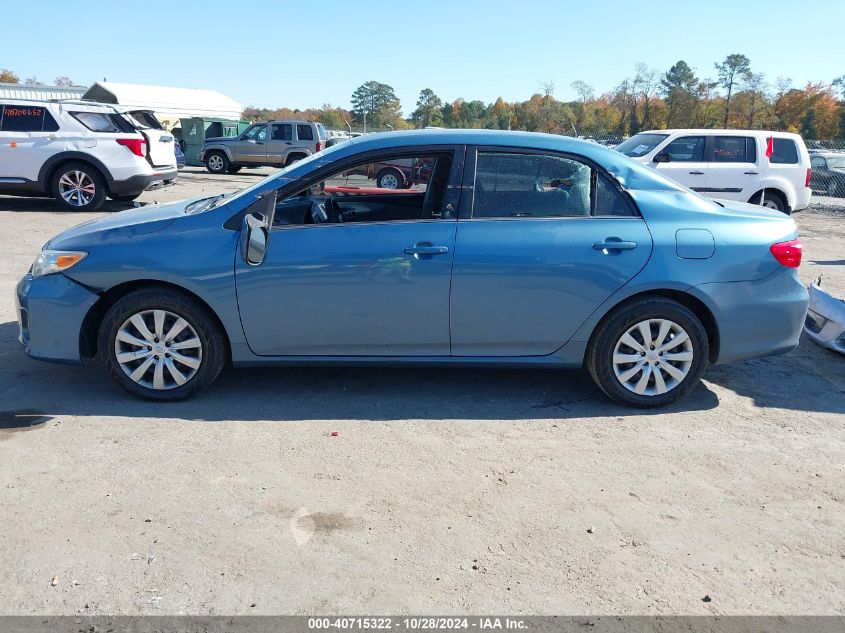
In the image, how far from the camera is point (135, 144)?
42.7 feet

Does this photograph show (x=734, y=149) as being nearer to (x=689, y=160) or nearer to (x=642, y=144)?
(x=689, y=160)

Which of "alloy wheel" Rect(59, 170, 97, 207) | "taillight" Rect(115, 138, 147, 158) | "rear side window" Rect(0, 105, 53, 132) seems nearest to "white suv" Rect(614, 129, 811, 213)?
"taillight" Rect(115, 138, 147, 158)

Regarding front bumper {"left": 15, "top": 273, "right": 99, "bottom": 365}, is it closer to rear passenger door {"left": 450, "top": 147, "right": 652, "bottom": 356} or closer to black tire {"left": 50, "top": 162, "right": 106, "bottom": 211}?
rear passenger door {"left": 450, "top": 147, "right": 652, "bottom": 356}

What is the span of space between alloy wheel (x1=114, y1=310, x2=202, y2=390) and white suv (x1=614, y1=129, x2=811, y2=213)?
1049cm

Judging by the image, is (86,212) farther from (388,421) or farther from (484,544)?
(484,544)

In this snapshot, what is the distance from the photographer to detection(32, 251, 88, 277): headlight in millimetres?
4582

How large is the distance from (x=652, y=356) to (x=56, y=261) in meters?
3.79

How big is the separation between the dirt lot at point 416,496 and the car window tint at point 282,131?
20732 millimetres

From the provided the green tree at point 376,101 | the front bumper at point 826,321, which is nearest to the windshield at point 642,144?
the front bumper at point 826,321

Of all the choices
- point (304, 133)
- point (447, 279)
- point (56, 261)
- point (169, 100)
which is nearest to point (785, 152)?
point (447, 279)

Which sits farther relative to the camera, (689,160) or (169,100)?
(169,100)

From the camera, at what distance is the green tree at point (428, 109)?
4553 centimetres

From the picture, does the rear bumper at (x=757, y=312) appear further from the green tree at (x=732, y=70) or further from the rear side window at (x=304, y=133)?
the green tree at (x=732, y=70)

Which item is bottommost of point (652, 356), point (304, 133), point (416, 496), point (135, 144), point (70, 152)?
point (416, 496)
